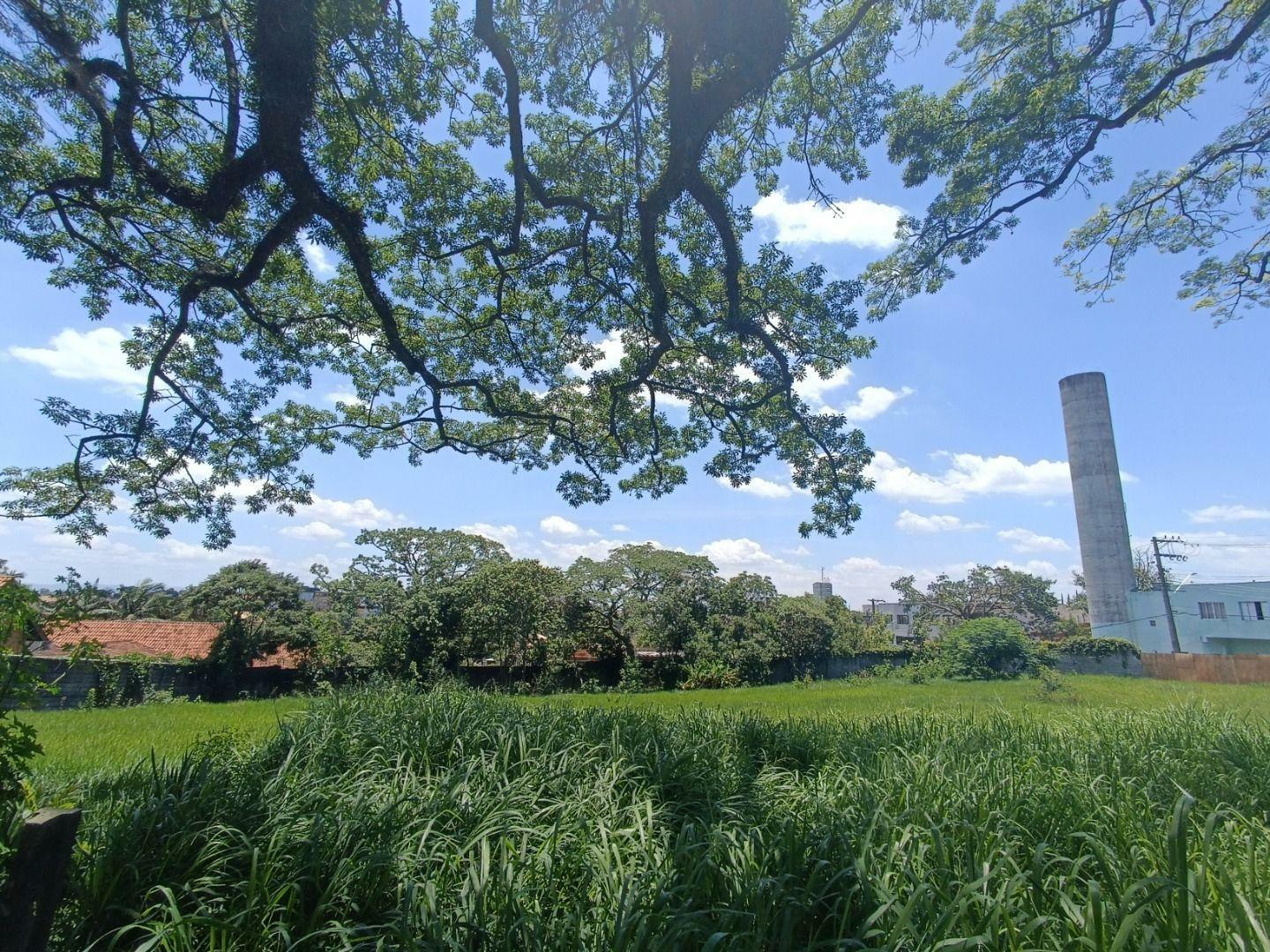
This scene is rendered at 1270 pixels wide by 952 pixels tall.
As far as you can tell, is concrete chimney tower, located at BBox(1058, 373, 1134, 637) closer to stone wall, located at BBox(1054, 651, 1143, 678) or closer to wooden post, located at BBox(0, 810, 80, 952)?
stone wall, located at BBox(1054, 651, 1143, 678)

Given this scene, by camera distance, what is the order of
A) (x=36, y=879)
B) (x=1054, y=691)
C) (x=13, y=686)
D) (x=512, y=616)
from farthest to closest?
(x=512, y=616) < (x=1054, y=691) < (x=13, y=686) < (x=36, y=879)

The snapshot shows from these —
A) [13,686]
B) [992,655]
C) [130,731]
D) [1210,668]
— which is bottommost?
[130,731]

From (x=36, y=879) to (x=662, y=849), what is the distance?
2.01 m

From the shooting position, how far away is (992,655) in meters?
20.6

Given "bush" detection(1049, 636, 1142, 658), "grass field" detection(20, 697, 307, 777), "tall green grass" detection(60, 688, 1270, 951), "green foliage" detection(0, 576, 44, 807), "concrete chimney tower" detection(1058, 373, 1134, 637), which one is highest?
"concrete chimney tower" detection(1058, 373, 1134, 637)

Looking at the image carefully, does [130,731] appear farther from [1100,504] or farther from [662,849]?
[1100,504]

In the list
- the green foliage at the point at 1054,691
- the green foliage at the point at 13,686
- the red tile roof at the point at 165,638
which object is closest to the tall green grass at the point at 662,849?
the green foliage at the point at 13,686

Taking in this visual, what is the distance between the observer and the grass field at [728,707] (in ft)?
21.1

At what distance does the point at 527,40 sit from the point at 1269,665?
27367mm

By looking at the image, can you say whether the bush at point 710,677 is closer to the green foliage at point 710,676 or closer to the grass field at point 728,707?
the green foliage at point 710,676

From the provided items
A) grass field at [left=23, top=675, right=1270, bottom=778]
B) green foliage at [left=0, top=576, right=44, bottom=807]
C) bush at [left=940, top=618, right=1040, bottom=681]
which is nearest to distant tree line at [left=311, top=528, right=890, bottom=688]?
grass field at [left=23, top=675, right=1270, bottom=778]

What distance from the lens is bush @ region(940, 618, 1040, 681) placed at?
66.7ft

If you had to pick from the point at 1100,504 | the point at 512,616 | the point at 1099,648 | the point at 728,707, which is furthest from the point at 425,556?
the point at 1100,504

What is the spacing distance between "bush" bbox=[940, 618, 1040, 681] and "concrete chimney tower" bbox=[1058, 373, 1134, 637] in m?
16.7
